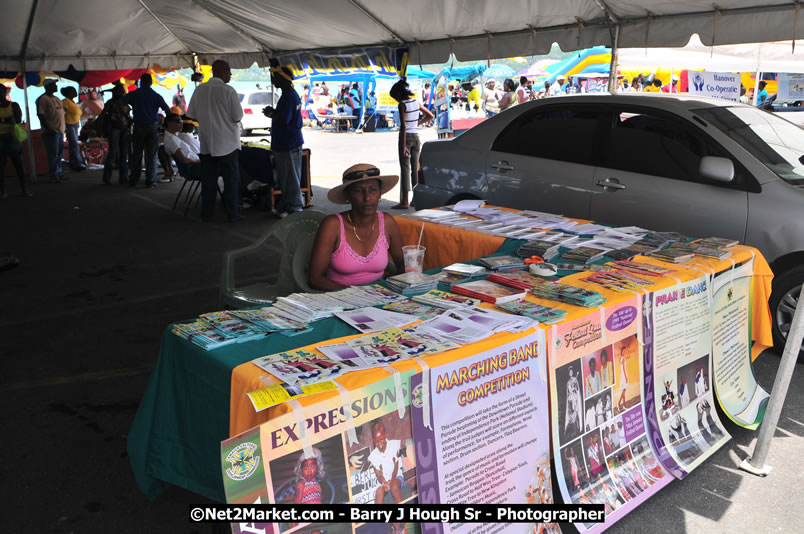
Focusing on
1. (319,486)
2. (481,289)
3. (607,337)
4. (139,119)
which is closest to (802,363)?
(607,337)

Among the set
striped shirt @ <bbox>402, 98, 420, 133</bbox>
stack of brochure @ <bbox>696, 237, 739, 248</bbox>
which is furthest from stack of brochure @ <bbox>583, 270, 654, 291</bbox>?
striped shirt @ <bbox>402, 98, 420, 133</bbox>

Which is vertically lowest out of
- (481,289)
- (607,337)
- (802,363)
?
(802,363)

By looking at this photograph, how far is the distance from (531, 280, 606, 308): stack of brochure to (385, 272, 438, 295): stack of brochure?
0.46 meters

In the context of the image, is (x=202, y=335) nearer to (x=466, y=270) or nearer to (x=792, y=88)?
(x=466, y=270)

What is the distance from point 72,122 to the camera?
14.7m

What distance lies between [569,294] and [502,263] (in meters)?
0.61

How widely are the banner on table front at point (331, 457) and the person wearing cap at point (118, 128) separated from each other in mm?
12560

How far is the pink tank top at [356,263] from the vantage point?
3.64 meters

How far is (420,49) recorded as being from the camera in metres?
9.02

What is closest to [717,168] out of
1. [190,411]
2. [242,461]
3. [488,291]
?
[488,291]

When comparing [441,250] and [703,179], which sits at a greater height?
[703,179]

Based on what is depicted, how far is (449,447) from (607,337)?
926 millimetres

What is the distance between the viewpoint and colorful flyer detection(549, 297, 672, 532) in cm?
251

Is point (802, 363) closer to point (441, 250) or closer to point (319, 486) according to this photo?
point (441, 250)
